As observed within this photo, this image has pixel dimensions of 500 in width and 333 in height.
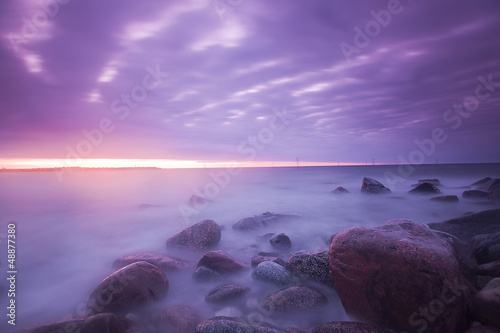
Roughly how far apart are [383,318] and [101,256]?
31.3ft

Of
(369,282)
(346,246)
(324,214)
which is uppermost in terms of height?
(346,246)

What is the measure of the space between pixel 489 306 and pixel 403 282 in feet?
3.50

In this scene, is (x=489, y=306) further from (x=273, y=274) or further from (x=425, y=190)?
(x=425, y=190)

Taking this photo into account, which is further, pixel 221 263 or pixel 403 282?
pixel 221 263

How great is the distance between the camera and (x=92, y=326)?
3.64 m

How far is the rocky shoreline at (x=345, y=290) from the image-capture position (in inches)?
130

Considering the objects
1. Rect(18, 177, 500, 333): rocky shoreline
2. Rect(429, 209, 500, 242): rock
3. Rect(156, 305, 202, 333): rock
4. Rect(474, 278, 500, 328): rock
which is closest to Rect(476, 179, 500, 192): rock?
Rect(429, 209, 500, 242): rock

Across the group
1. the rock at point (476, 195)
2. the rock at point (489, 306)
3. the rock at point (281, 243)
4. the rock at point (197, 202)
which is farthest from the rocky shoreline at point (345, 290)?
the rock at point (476, 195)

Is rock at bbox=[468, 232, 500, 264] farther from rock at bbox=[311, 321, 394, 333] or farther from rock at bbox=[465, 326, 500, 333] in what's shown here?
rock at bbox=[311, 321, 394, 333]

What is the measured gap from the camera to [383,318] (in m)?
3.59

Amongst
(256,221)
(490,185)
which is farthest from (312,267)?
(490,185)

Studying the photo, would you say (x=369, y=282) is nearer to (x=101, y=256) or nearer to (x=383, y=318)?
(x=383, y=318)

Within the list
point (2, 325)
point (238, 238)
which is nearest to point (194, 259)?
point (238, 238)

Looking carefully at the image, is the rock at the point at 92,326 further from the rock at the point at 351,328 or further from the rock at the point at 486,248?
the rock at the point at 486,248
